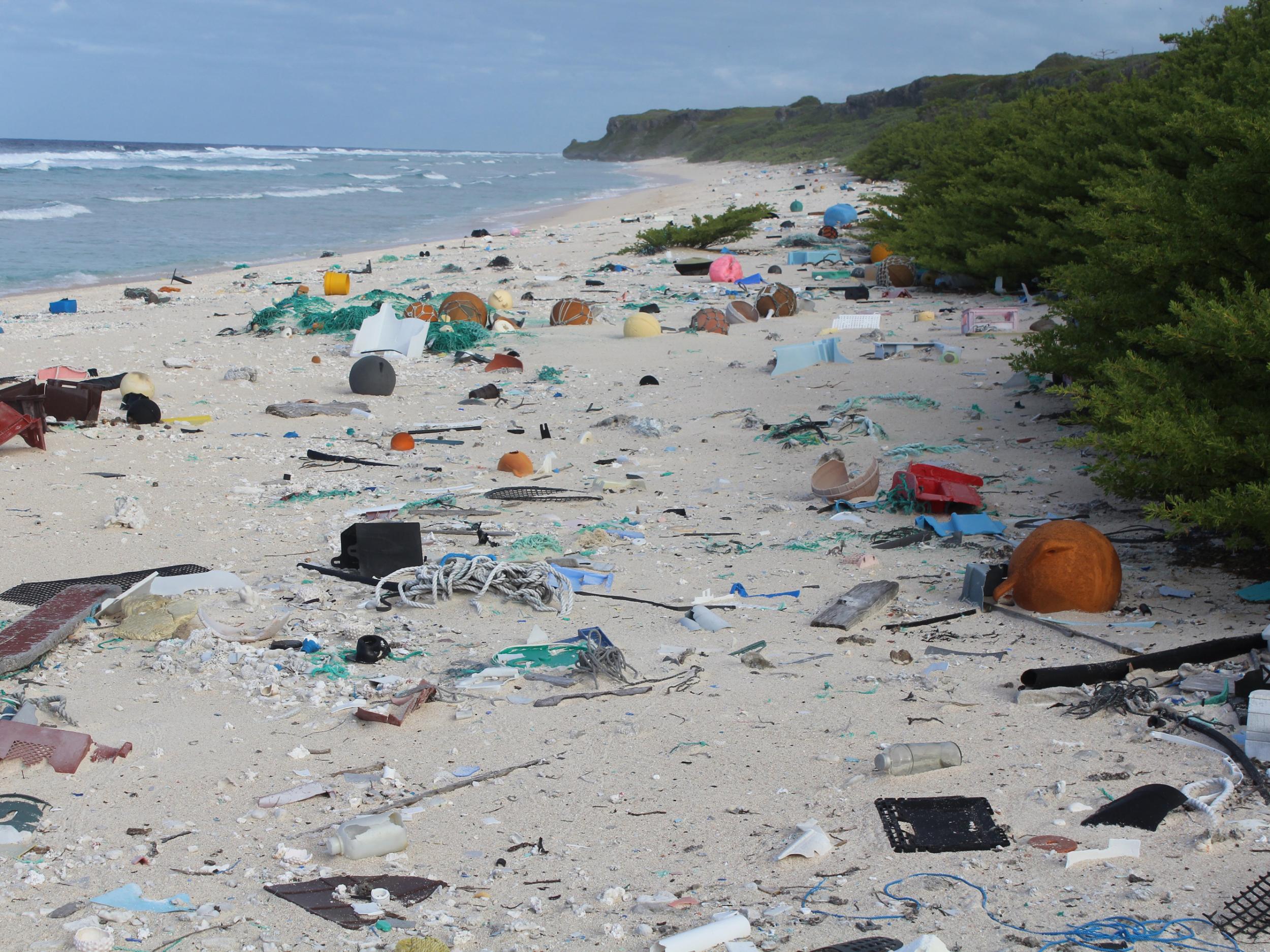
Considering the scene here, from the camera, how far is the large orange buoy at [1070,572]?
3.83 meters

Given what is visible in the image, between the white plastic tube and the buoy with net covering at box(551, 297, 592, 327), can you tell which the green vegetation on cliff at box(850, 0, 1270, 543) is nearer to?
the white plastic tube

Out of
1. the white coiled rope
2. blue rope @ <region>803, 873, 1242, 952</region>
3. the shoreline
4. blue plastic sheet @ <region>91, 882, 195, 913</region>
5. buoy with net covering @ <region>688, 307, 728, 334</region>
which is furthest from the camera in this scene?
the shoreline

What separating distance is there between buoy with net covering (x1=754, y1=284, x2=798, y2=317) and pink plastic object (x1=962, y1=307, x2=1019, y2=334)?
5.67 feet

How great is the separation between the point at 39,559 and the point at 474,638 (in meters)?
2.30

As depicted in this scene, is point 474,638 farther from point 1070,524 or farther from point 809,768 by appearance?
point 1070,524

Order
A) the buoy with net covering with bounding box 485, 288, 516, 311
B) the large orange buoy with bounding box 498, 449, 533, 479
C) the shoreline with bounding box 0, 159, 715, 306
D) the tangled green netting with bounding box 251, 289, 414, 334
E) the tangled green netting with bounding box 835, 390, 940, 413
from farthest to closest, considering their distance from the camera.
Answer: the shoreline with bounding box 0, 159, 715, 306, the buoy with net covering with bounding box 485, 288, 516, 311, the tangled green netting with bounding box 251, 289, 414, 334, the tangled green netting with bounding box 835, 390, 940, 413, the large orange buoy with bounding box 498, 449, 533, 479

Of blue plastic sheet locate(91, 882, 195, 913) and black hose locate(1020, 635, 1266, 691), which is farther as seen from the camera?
black hose locate(1020, 635, 1266, 691)

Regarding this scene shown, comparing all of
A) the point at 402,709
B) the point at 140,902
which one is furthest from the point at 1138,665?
the point at 140,902

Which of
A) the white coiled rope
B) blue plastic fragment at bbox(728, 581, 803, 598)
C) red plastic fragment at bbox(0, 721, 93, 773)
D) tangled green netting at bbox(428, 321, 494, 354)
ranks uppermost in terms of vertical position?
tangled green netting at bbox(428, 321, 494, 354)

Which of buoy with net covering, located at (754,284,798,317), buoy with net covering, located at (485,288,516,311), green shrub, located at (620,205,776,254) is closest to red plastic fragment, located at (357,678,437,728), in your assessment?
buoy with net covering, located at (754,284,798,317)

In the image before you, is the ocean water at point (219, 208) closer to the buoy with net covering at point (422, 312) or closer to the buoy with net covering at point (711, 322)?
the buoy with net covering at point (422, 312)

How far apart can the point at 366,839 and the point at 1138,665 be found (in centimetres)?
234

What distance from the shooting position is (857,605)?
3971mm

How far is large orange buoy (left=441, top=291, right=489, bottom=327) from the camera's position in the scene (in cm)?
1085
